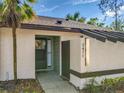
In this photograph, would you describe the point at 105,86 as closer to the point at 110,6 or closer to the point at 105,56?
the point at 105,56

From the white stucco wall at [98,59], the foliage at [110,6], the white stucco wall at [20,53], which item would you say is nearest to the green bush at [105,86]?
the white stucco wall at [98,59]

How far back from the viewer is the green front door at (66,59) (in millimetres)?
10676

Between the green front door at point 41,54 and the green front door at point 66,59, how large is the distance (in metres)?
2.40

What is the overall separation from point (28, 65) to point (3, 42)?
6.59 ft

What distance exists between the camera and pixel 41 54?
13523 millimetres

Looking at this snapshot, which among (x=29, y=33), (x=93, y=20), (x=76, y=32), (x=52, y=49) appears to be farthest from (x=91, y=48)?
(x=93, y=20)

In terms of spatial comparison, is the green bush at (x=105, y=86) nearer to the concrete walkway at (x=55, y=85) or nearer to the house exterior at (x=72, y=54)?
the house exterior at (x=72, y=54)

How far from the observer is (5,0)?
27.6ft

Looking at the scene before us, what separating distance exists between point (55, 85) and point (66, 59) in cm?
195

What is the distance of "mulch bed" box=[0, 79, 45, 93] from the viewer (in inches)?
330

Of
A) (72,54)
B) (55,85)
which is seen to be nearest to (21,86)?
(55,85)

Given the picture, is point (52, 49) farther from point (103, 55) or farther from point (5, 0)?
point (5, 0)

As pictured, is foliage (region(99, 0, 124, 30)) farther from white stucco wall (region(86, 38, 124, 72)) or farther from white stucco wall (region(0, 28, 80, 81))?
white stucco wall (region(0, 28, 80, 81))

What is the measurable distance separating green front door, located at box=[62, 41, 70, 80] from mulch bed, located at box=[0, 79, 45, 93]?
196cm
